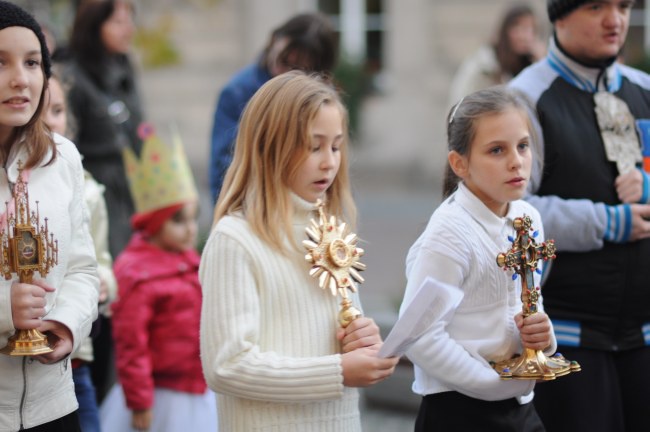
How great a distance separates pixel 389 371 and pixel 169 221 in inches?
78.8

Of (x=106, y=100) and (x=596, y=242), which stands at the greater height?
(x=106, y=100)

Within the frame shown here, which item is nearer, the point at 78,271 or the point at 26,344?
the point at 26,344

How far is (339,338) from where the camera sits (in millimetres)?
3158

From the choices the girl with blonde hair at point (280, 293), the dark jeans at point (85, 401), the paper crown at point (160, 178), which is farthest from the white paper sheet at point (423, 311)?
the paper crown at point (160, 178)

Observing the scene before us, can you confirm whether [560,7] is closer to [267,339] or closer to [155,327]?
[267,339]

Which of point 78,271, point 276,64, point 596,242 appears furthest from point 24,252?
point 276,64

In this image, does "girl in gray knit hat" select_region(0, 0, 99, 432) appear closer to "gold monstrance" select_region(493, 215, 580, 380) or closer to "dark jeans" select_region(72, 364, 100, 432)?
"dark jeans" select_region(72, 364, 100, 432)

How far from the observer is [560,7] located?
4070 millimetres

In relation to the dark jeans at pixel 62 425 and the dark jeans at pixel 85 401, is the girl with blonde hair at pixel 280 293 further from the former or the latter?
the dark jeans at pixel 85 401

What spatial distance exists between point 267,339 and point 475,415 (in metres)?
0.69

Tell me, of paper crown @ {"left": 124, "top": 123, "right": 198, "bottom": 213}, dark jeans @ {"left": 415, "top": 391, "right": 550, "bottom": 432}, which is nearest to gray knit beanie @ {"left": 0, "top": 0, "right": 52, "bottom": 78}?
dark jeans @ {"left": 415, "top": 391, "right": 550, "bottom": 432}

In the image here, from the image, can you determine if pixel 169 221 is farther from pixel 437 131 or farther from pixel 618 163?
pixel 437 131

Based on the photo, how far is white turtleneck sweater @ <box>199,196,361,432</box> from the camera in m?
3.04

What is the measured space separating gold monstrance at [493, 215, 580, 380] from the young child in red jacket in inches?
70.5
